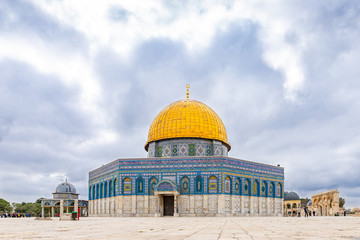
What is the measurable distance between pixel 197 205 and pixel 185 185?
83.4 inches

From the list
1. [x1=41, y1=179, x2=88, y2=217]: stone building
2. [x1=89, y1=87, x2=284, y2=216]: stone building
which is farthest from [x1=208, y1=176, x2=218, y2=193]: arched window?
[x1=41, y1=179, x2=88, y2=217]: stone building

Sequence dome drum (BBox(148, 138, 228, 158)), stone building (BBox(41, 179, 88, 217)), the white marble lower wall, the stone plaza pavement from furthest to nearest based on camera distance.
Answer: stone building (BBox(41, 179, 88, 217)) < dome drum (BBox(148, 138, 228, 158)) < the white marble lower wall < the stone plaza pavement

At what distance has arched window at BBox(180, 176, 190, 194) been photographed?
118 ft

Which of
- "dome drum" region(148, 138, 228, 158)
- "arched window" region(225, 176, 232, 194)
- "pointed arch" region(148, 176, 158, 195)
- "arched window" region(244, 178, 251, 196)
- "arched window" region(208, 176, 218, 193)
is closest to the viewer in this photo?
"arched window" region(208, 176, 218, 193)

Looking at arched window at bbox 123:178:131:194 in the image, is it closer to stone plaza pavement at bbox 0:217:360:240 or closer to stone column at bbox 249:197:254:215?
stone column at bbox 249:197:254:215

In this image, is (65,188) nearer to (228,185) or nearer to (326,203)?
(228,185)

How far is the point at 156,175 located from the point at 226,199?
682 cm

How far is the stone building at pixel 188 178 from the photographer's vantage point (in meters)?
35.6

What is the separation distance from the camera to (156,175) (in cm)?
3659

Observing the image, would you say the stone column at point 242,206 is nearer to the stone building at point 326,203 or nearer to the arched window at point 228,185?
the arched window at point 228,185

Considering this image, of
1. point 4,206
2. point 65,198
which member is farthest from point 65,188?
point 4,206

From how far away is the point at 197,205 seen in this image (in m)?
35.5

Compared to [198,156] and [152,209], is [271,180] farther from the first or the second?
[152,209]

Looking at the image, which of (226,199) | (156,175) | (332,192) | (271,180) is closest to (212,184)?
(226,199)
